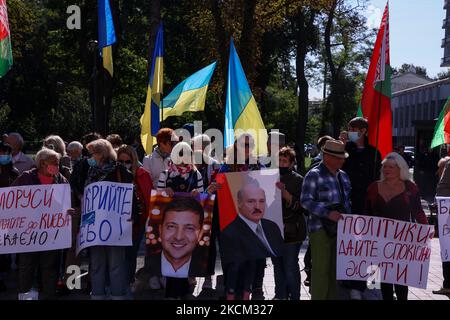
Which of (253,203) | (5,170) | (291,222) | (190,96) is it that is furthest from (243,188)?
(190,96)

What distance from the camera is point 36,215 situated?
21.9ft

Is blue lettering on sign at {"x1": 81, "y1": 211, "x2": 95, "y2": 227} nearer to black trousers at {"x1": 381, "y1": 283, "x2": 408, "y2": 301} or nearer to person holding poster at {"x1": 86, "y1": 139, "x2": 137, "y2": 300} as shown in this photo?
person holding poster at {"x1": 86, "y1": 139, "x2": 137, "y2": 300}

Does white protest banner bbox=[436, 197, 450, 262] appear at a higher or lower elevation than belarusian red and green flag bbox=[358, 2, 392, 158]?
lower

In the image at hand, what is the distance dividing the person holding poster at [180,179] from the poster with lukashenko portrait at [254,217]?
1.21ft

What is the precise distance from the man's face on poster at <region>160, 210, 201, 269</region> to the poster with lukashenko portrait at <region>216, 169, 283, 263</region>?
0.98ft

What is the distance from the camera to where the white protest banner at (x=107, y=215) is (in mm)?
6656

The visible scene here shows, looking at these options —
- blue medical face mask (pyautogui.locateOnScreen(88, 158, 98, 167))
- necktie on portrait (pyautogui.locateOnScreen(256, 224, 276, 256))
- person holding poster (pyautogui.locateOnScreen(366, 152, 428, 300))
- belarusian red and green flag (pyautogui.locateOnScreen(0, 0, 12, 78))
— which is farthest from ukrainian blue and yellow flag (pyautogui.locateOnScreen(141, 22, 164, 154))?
person holding poster (pyautogui.locateOnScreen(366, 152, 428, 300))

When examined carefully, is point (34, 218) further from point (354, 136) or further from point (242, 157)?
point (354, 136)

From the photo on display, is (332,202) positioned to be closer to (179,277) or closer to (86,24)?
(179,277)

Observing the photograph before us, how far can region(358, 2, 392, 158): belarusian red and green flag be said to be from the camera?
7.79 metres

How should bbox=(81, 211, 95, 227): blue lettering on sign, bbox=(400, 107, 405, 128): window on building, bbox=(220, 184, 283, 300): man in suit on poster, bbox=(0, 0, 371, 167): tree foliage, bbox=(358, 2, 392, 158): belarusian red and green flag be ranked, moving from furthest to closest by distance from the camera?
bbox=(400, 107, 405, 128): window on building < bbox=(0, 0, 371, 167): tree foliage < bbox=(358, 2, 392, 158): belarusian red and green flag < bbox=(81, 211, 95, 227): blue lettering on sign < bbox=(220, 184, 283, 300): man in suit on poster

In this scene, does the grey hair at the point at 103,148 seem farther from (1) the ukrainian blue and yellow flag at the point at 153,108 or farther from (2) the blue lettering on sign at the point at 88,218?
(1) the ukrainian blue and yellow flag at the point at 153,108

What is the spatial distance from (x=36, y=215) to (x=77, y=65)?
1158 inches
